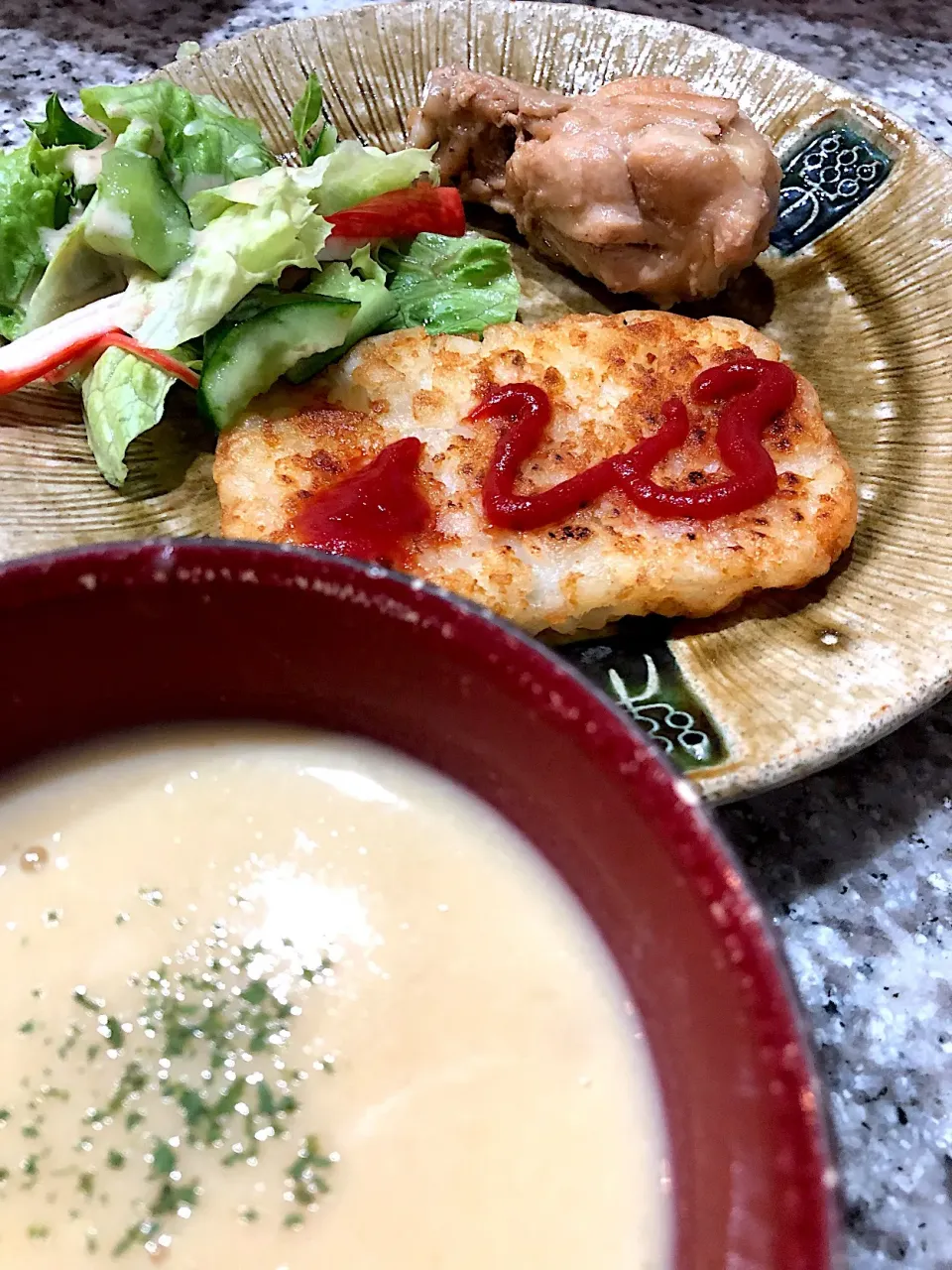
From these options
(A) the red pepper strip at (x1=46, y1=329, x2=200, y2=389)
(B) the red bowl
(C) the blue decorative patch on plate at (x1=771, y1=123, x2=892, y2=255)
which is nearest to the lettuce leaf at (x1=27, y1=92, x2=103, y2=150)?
(A) the red pepper strip at (x1=46, y1=329, x2=200, y2=389)

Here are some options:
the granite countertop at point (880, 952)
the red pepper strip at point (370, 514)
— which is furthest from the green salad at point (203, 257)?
the granite countertop at point (880, 952)

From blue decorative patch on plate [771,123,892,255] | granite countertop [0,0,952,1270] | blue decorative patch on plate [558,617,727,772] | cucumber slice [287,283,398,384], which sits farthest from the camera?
blue decorative patch on plate [771,123,892,255]

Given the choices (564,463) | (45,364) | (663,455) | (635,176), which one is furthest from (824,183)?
(45,364)

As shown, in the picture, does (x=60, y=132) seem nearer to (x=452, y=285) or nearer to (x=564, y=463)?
(x=452, y=285)

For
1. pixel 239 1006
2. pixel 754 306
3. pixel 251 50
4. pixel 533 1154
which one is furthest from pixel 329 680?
pixel 251 50

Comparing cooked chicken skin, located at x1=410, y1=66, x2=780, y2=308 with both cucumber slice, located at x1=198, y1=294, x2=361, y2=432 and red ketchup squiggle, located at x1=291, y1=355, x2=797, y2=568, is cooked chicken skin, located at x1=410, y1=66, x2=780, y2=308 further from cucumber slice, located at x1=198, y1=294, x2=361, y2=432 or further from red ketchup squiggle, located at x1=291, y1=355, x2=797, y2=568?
cucumber slice, located at x1=198, y1=294, x2=361, y2=432

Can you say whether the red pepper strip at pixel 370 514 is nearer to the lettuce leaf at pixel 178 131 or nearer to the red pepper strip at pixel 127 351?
the red pepper strip at pixel 127 351
